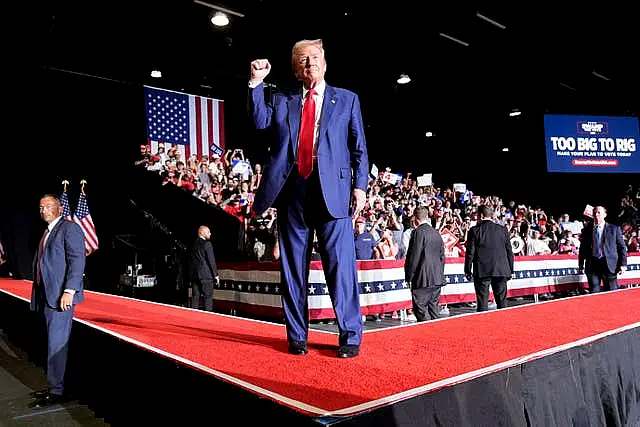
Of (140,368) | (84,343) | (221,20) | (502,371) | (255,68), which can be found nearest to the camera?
(502,371)

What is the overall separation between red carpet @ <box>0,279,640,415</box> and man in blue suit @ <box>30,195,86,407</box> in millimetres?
266

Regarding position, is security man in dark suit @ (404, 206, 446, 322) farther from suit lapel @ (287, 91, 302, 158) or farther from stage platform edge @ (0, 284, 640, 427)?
suit lapel @ (287, 91, 302, 158)

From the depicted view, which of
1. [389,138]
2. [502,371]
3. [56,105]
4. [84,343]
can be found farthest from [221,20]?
[389,138]

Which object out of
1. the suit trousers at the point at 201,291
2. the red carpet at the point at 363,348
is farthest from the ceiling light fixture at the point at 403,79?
the red carpet at the point at 363,348

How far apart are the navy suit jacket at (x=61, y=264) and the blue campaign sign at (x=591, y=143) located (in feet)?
41.9

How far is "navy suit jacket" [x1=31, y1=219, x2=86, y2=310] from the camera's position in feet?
12.6

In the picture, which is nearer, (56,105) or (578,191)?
(56,105)

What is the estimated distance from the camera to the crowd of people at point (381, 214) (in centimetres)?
878

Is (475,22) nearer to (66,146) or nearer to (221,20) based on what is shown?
(221,20)

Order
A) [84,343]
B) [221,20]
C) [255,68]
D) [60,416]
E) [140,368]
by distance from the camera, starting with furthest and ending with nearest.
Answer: [221,20] → [84,343] → [60,416] → [140,368] → [255,68]

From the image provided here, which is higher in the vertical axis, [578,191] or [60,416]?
[578,191]

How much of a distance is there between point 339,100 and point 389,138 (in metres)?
16.8

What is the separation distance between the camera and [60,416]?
3.58 m

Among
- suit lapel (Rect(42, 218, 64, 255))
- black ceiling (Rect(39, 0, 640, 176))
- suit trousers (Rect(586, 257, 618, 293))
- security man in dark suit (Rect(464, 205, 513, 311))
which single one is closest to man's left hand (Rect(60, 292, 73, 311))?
suit lapel (Rect(42, 218, 64, 255))
